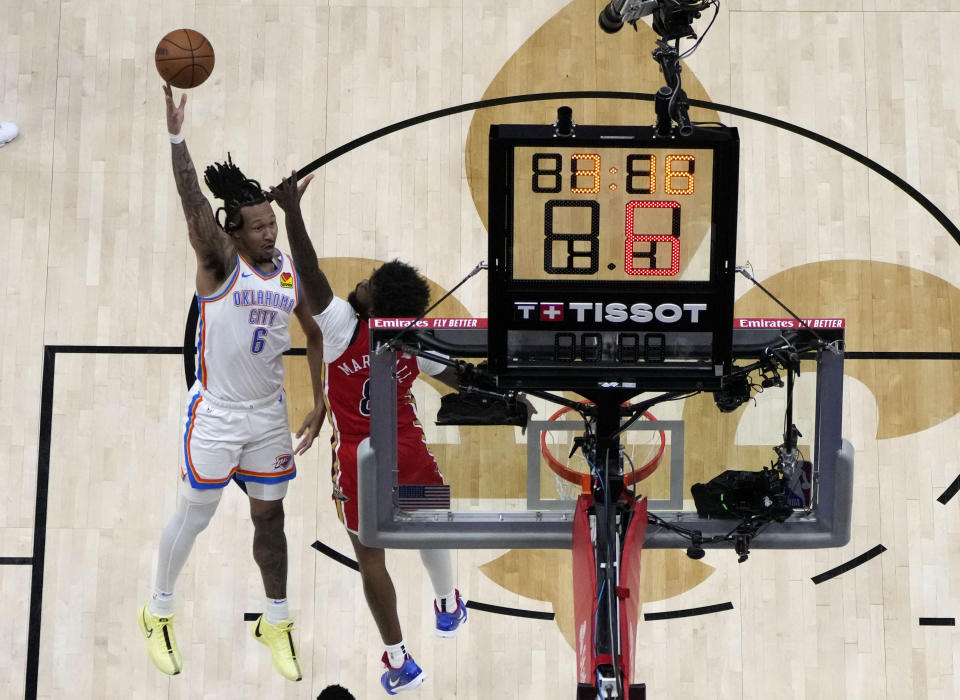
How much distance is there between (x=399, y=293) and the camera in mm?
4859

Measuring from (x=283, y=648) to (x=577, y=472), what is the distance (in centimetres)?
201


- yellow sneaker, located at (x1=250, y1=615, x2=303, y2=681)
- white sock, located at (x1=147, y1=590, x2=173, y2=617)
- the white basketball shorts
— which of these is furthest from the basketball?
yellow sneaker, located at (x1=250, y1=615, x2=303, y2=681)

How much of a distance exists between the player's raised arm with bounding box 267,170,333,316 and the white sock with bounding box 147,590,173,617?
166 centimetres

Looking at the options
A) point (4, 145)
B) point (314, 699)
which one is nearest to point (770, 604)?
point (314, 699)

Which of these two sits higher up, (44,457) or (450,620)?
(44,457)

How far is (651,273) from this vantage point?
3836 mm

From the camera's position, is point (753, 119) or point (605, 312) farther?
point (753, 119)

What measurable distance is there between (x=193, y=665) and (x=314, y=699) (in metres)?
0.68

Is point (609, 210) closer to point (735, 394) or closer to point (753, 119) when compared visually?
point (735, 394)

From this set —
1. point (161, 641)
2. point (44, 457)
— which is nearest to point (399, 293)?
point (161, 641)

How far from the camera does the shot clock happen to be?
3697 millimetres

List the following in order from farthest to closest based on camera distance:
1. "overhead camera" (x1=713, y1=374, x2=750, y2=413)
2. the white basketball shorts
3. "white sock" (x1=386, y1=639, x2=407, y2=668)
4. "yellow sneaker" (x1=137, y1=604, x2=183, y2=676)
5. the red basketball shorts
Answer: "white sock" (x1=386, y1=639, x2=407, y2=668), "yellow sneaker" (x1=137, y1=604, x2=183, y2=676), the white basketball shorts, the red basketball shorts, "overhead camera" (x1=713, y1=374, x2=750, y2=413)

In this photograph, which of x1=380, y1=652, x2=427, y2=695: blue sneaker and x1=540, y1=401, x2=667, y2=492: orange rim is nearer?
x1=540, y1=401, x2=667, y2=492: orange rim

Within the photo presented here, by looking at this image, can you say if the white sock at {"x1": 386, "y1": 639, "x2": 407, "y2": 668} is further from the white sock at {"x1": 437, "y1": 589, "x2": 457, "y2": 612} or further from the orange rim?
the orange rim
